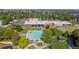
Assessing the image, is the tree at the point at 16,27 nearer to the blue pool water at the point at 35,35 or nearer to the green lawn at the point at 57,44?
the blue pool water at the point at 35,35

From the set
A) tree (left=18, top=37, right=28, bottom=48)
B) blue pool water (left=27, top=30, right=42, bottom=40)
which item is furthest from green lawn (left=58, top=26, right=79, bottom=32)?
tree (left=18, top=37, right=28, bottom=48)

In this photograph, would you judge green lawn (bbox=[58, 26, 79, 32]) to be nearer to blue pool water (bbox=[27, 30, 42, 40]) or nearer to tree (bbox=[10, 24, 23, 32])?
blue pool water (bbox=[27, 30, 42, 40])

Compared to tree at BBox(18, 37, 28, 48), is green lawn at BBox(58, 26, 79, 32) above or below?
above

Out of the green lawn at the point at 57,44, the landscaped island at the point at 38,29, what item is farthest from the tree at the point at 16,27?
the green lawn at the point at 57,44

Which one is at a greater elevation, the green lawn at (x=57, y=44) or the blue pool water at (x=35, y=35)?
the blue pool water at (x=35, y=35)

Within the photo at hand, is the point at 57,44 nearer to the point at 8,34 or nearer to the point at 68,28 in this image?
the point at 68,28

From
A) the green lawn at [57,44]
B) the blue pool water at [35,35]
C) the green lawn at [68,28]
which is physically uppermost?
the green lawn at [68,28]
